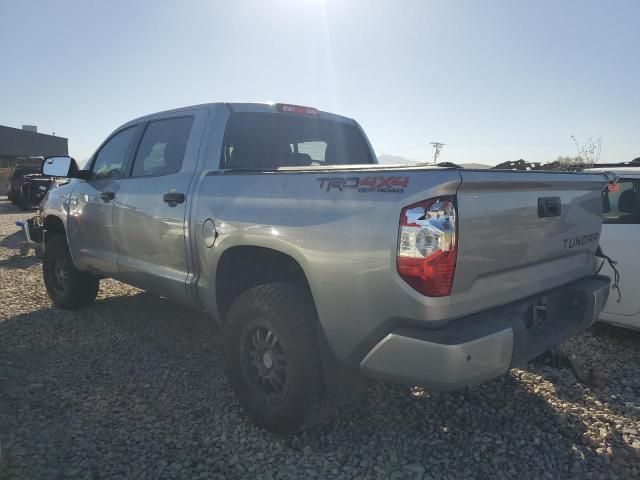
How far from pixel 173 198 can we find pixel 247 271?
739mm

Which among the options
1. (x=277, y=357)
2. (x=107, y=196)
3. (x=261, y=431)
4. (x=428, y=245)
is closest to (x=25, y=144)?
(x=107, y=196)

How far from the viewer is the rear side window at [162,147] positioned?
11.5 feet

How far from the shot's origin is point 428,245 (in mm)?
1950

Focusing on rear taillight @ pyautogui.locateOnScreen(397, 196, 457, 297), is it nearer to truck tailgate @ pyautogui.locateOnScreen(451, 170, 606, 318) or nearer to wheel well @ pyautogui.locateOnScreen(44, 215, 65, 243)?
truck tailgate @ pyautogui.locateOnScreen(451, 170, 606, 318)

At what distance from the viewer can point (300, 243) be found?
7.70ft

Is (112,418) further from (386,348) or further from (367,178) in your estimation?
(367,178)

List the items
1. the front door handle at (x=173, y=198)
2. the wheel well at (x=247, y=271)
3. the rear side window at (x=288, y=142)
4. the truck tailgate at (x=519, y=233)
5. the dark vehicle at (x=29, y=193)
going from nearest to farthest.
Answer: the truck tailgate at (x=519, y=233) → the wheel well at (x=247, y=271) → the front door handle at (x=173, y=198) → the rear side window at (x=288, y=142) → the dark vehicle at (x=29, y=193)

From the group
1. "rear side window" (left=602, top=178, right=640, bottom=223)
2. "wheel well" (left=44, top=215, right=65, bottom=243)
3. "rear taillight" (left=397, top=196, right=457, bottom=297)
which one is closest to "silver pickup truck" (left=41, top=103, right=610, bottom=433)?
"rear taillight" (left=397, top=196, right=457, bottom=297)

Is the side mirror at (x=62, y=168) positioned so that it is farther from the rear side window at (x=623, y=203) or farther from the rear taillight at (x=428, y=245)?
the rear side window at (x=623, y=203)

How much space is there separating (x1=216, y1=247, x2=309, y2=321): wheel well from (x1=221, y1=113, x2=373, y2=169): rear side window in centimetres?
70

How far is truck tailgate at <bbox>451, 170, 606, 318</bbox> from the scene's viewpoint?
203 centimetres

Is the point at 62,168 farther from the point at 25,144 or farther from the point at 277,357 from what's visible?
the point at 25,144

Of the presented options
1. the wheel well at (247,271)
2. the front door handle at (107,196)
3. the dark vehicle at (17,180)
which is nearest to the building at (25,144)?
the dark vehicle at (17,180)

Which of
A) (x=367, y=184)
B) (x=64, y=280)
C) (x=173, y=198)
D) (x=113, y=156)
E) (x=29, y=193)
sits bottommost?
(x=64, y=280)
